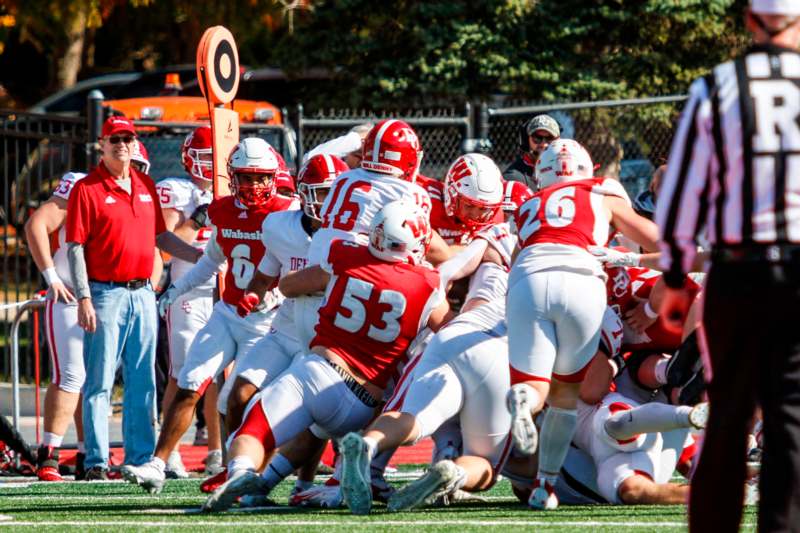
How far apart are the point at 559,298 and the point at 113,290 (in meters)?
3.22

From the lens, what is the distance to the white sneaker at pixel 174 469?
9359 millimetres

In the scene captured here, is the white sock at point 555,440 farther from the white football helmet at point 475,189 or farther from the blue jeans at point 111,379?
the blue jeans at point 111,379

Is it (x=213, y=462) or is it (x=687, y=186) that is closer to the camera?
(x=687, y=186)

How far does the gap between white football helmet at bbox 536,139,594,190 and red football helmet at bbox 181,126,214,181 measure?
10.8 feet

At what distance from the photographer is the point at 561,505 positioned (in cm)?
725

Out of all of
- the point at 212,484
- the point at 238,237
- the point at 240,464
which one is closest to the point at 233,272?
the point at 238,237

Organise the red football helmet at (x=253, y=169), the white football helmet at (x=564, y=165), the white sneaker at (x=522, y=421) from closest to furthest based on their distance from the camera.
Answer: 1. the white sneaker at (x=522, y=421)
2. the white football helmet at (x=564, y=165)
3. the red football helmet at (x=253, y=169)

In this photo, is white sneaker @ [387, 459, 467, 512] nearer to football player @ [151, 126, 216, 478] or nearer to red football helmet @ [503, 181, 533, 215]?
red football helmet @ [503, 181, 533, 215]

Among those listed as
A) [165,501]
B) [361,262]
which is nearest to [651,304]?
[361,262]

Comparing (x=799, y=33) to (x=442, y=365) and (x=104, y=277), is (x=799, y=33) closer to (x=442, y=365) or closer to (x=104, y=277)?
(x=442, y=365)

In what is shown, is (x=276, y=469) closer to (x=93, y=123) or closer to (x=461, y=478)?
(x=461, y=478)

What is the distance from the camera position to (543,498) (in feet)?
22.9

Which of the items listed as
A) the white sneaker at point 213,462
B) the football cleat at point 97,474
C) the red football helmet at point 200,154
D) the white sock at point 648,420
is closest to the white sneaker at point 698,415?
the white sock at point 648,420

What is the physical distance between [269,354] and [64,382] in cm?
187
